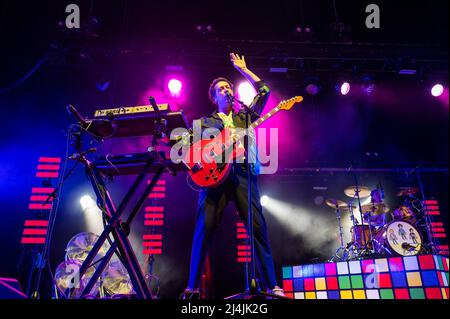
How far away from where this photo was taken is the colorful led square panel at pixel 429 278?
453cm

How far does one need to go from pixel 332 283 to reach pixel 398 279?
904 mm

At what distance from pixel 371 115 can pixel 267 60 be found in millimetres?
2797

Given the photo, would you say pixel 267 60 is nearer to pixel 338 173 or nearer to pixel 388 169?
pixel 338 173

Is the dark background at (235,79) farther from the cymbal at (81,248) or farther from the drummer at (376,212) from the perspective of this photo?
the cymbal at (81,248)

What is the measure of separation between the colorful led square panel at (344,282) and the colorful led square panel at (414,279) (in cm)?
79

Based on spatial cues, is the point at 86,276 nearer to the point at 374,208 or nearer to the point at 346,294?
the point at 346,294

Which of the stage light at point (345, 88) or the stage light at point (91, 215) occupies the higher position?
the stage light at point (345, 88)

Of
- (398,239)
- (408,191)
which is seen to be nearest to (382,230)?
(398,239)

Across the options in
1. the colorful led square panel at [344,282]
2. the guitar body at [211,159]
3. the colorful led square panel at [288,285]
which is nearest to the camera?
the guitar body at [211,159]

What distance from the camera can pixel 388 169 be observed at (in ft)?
27.0

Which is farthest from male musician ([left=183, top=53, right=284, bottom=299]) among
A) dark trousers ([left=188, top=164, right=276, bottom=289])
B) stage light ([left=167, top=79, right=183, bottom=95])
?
stage light ([left=167, top=79, right=183, bottom=95])

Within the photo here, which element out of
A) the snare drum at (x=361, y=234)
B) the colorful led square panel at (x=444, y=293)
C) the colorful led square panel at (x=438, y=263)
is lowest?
the colorful led square panel at (x=444, y=293)

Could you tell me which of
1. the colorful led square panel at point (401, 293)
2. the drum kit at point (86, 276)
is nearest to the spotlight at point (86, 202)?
the drum kit at point (86, 276)
